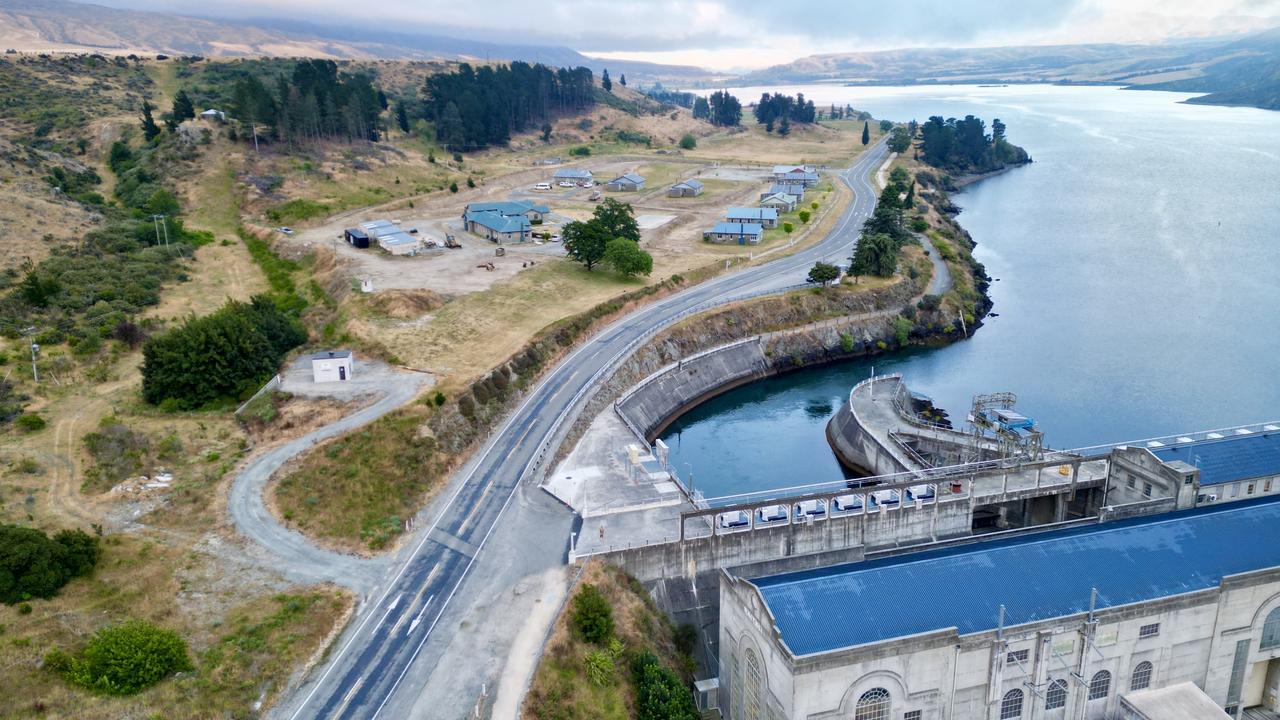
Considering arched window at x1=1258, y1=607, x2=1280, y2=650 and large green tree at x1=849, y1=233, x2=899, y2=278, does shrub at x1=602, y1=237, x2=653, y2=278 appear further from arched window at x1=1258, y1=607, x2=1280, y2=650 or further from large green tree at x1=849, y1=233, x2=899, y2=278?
arched window at x1=1258, y1=607, x2=1280, y2=650

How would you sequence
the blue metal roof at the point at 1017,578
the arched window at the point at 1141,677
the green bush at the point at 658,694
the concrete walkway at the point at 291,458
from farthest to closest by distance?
the concrete walkway at the point at 291,458, the arched window at the point at 1141,677, the green bush at the point at 658,694, the blue metal roof at the point at 1017,578

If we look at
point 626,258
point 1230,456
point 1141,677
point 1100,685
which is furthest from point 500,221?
point 1141,677

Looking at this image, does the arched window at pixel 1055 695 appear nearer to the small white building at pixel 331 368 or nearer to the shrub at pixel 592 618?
the shrub at pixel 592 618

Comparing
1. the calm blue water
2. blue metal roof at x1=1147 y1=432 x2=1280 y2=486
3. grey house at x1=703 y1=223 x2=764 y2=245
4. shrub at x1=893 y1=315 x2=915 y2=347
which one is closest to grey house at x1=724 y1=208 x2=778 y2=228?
grey house at x1=703 y1=223 x2=764 y2=245

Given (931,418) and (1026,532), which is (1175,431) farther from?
(1026,532)

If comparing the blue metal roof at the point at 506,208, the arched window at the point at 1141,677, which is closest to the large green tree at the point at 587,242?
the blue metal roof at the point at 506,208

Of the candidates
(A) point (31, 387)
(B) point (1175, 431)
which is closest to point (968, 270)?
(B) point (1175, 431)

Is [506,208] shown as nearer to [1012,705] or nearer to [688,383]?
[688,383]
